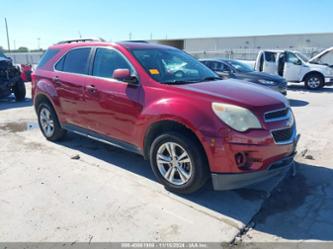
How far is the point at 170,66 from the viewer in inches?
174

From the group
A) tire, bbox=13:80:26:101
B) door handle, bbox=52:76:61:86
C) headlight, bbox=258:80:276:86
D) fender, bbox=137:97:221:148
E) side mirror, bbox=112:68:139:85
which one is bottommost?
tire, bbox=13:80:26:101

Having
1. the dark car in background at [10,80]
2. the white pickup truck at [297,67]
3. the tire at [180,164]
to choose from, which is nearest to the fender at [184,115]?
the tire at [180,164]

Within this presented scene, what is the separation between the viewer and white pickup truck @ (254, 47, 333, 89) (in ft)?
47.4

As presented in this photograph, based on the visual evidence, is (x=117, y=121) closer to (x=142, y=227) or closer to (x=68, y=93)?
(x=68, y=93)

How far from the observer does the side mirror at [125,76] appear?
12.9 ft

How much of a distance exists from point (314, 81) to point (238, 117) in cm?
1302

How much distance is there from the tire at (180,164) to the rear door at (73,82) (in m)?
1.52

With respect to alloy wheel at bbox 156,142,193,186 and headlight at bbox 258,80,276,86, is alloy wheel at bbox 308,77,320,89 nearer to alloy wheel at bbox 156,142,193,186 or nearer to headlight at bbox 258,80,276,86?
headlight at bbox 258,80,276,86

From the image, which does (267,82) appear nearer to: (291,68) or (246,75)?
(246,75)

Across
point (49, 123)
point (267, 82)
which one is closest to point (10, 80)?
point (49, 123)

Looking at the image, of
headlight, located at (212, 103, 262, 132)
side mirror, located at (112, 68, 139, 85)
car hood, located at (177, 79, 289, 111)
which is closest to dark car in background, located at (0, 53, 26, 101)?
side mirror, located at (112, 68, 139, 85)

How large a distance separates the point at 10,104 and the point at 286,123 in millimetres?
9446

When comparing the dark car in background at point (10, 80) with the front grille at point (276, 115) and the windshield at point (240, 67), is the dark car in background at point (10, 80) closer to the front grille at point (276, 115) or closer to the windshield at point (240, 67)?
the windshield at point (240, 67)

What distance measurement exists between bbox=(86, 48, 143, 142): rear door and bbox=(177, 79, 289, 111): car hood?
2.43 feet
